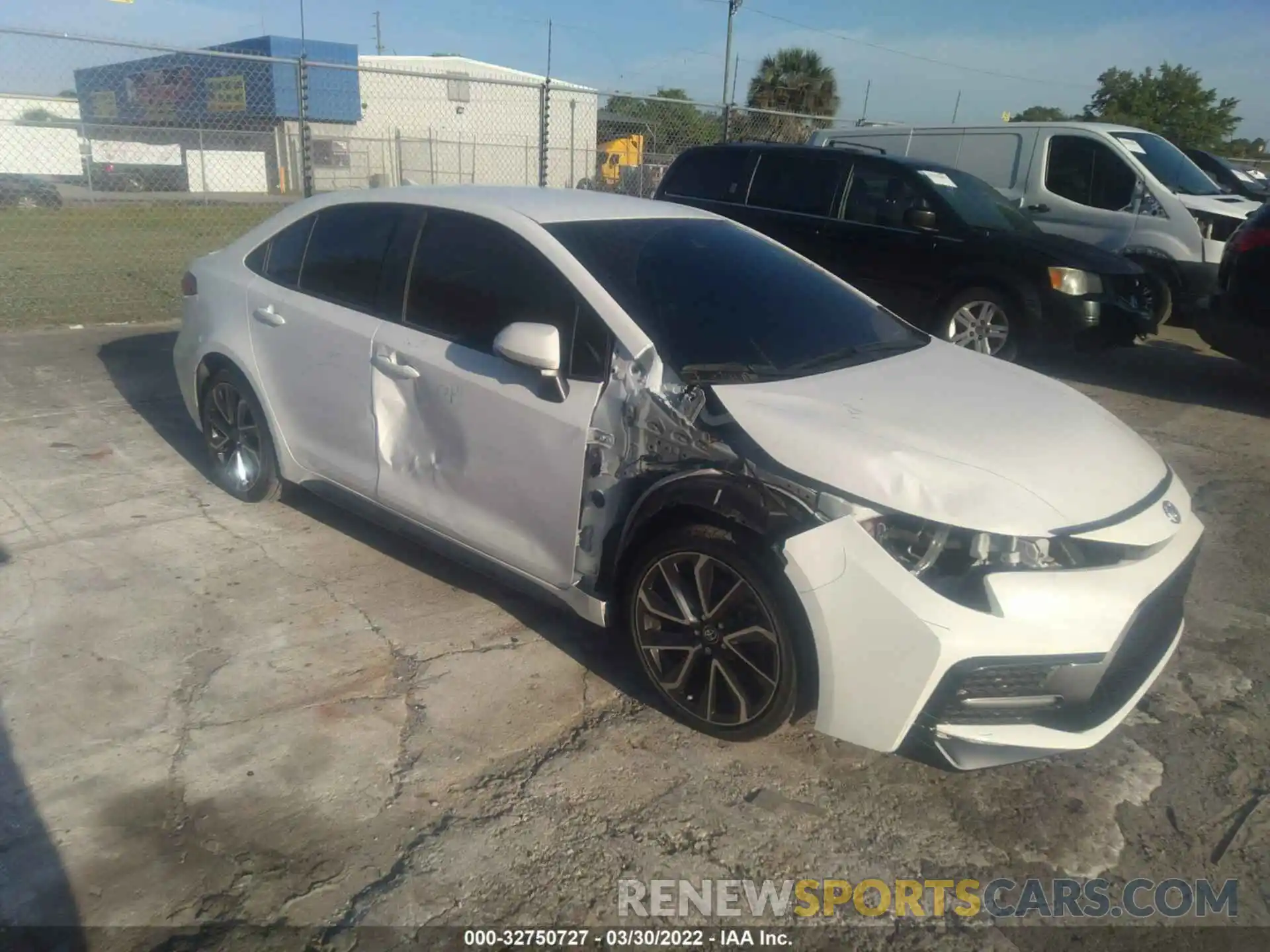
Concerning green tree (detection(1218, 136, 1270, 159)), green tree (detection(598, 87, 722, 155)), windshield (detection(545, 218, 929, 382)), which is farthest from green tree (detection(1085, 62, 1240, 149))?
windshield (detection(545, 218, 929, 382))

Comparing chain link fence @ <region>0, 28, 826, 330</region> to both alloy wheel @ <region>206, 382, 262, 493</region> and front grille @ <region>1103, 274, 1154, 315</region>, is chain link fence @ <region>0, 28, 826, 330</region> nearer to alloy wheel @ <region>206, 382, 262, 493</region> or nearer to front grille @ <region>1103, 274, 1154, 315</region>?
alloy wheel @ <region>206, 382, 262, 493</region>

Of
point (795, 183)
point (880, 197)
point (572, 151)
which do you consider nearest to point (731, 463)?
point (880, 197)

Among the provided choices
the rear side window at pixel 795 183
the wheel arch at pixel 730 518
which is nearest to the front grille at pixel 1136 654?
the wheel arch at pixel 730 518

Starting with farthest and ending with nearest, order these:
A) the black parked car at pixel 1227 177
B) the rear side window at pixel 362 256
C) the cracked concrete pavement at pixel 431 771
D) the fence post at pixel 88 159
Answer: the fence post at pixel 88 159, the black parked car at pixel 1227 177, the rear side window at pixel 362 256, the cracked concrete pavement at pixel 431 771

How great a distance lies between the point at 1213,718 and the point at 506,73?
41.0 meters

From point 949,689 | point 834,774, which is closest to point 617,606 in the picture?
point 834,774

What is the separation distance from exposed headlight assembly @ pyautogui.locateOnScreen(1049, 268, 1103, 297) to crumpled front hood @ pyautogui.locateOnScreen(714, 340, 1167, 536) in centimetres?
452

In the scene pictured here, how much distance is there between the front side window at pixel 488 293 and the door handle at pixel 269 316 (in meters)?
0.83

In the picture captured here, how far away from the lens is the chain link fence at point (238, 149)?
10969mm

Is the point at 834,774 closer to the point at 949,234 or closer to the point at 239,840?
the point at 239,840

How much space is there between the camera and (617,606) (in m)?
3.38

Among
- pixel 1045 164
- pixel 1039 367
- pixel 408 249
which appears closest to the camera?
pixel 408 249

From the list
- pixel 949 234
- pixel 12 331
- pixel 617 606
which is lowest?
pixel 12 331

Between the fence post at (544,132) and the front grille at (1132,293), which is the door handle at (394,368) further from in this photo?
the fence post at (544,132)
